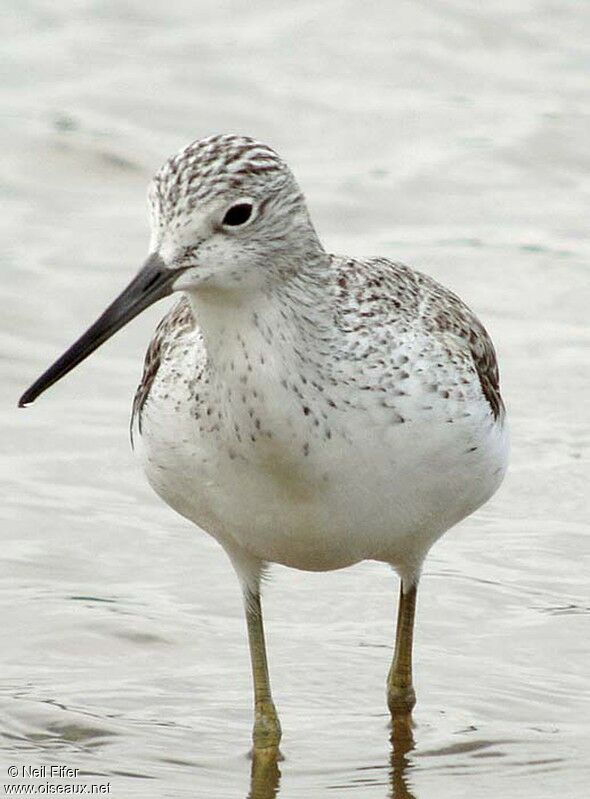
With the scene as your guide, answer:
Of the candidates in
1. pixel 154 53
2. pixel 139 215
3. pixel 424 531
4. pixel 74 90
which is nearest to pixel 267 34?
pixel 154 53

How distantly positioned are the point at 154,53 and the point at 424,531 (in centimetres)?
1189

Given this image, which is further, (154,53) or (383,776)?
(154,53)

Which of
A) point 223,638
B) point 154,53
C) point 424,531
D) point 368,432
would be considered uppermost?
point 368,432

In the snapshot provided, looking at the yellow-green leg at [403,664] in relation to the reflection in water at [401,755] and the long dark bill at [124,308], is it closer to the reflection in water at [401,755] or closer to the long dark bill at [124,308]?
the reflection in water at [401,755]

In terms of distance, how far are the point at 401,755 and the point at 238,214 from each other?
2924 mm

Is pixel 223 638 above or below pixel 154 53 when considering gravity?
above

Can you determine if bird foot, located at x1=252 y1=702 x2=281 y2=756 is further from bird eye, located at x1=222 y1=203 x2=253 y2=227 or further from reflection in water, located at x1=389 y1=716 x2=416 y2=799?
bird eye, located at x1=222 y1=203 x2=253 y2=227

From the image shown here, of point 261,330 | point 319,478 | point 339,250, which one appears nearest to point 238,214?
point 261,330

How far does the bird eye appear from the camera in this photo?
7.94m

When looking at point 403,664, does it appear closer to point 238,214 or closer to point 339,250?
point 238,214

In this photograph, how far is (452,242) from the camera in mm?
16344

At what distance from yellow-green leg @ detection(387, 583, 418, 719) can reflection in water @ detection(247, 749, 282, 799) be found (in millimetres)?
792

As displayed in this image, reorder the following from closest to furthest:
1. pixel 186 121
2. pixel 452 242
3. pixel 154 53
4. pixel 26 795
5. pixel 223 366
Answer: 1. pixel 223 366
2. pixel 26 795
3. pixel 452 242
4. pixel 186 121
5. pixel 154 53

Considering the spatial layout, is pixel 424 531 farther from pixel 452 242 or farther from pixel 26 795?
pixel 452 242
